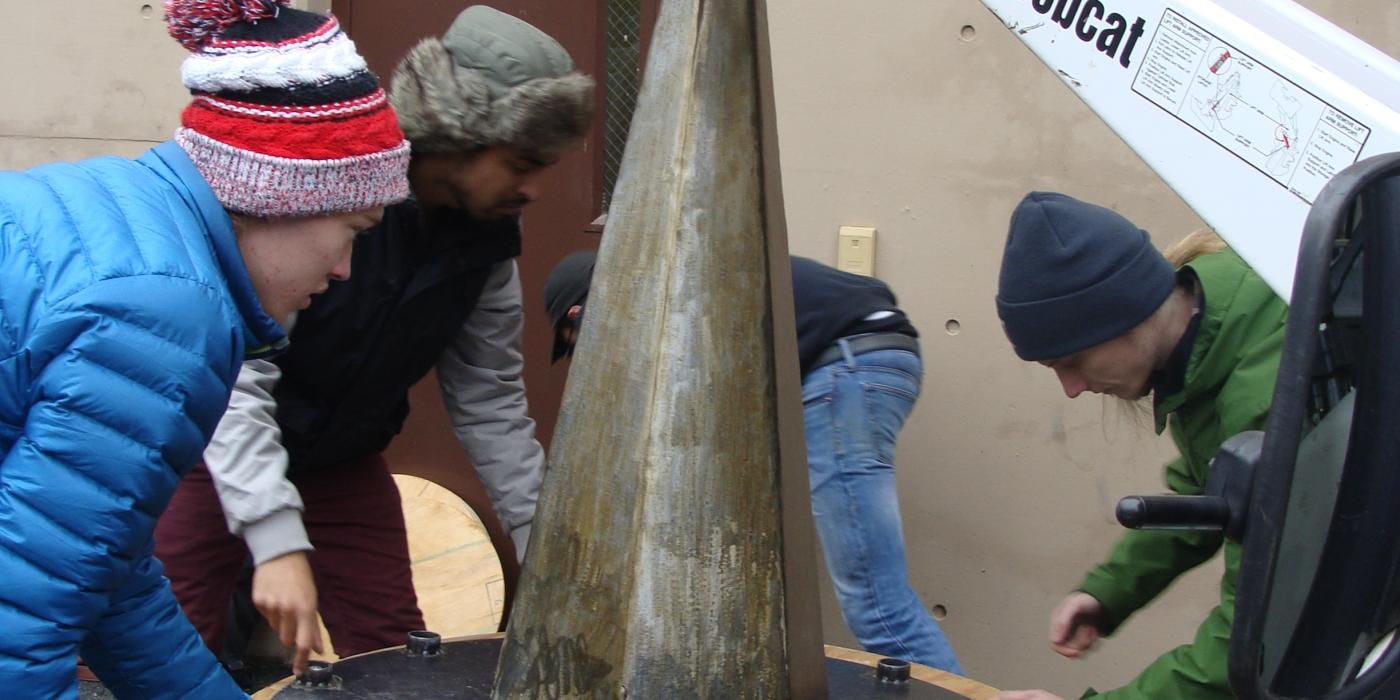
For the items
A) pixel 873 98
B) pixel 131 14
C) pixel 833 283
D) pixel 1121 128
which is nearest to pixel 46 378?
pixel 1121 128

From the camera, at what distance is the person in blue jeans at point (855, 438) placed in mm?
3322

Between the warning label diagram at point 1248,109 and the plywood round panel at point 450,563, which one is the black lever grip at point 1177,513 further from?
the plywood round panel at point 450,563

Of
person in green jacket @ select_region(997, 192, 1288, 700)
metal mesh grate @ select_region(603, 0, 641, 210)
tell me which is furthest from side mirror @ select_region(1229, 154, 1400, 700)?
metal mesh grate @ select_region(603, 0, 641, 210)

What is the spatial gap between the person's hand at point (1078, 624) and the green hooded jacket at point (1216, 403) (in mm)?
181

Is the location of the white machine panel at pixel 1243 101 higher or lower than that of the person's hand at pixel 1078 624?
higher

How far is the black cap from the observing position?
10.9 feet

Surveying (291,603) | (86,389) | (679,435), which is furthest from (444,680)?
(86,389)

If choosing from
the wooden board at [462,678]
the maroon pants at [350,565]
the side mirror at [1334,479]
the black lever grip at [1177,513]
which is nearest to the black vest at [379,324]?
the maroon pants at [350,565]

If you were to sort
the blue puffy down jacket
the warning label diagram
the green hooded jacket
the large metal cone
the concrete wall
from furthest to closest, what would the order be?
1. the concrete wall
2. the green hooded jacket
3. the large metal cone
4. the warning label diagram
5. the blue puffy down jacket

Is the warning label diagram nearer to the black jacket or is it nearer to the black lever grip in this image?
the black lever grip

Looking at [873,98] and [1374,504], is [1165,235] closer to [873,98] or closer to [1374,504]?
[873,98]

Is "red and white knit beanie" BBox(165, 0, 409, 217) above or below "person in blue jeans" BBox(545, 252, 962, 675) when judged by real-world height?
above

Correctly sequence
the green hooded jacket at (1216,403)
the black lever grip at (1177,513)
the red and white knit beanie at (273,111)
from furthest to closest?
the green hooded jacket at (1216,403) → the red and white knit beanie at (273,111) → the black lever grip at (1177,513)

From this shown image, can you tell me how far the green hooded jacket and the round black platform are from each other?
13.7 inches
